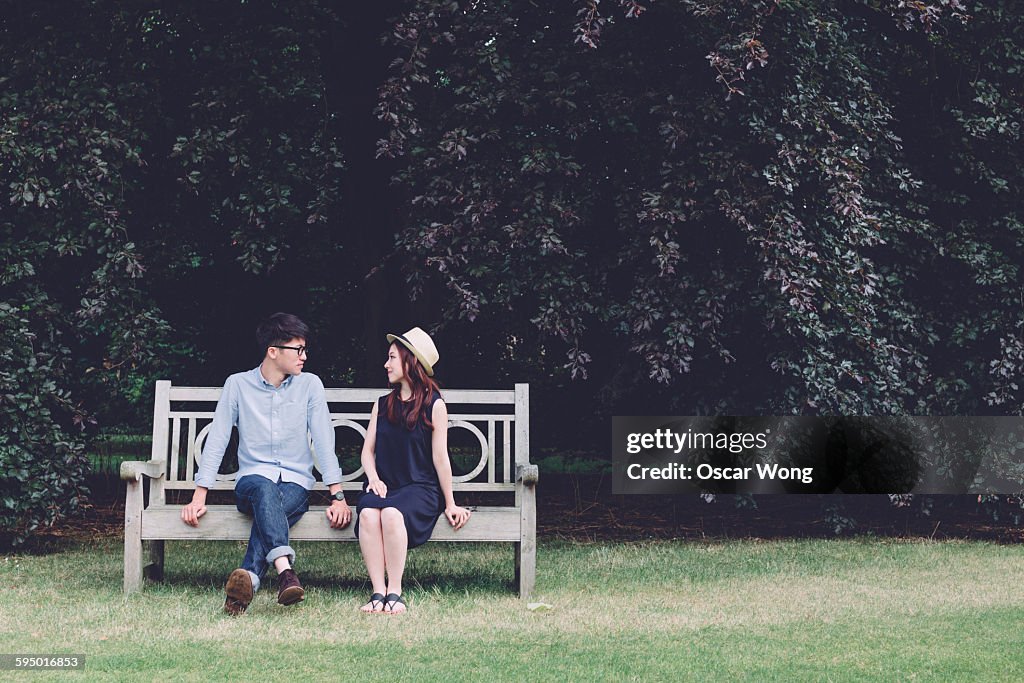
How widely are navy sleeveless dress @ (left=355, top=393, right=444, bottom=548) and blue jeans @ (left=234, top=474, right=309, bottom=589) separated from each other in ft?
1.11

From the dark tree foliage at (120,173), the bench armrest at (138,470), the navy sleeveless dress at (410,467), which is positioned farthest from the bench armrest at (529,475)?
the dark tree foliage at (120,173)

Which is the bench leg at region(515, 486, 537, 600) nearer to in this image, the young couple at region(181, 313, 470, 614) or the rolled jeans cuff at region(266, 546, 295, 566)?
the young couple at region(181, 313, 470, 614)

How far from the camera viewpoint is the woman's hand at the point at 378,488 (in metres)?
6.61

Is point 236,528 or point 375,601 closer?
point 375,601

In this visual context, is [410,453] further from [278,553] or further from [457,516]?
[278,553]

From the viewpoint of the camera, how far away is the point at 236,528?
671 cm

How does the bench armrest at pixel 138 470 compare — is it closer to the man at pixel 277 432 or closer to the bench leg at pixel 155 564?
the man at pixel 277 432

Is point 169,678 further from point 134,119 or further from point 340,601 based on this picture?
point 134,119

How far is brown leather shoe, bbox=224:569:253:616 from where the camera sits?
614cm

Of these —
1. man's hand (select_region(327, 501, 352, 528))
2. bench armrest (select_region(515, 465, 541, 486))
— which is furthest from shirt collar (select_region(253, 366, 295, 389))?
bench armrest (select_region(515, 465, 541, 486))

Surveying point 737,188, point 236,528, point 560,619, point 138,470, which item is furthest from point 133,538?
point 737,188

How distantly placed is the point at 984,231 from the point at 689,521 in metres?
3.35

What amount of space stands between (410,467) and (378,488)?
0.21 m

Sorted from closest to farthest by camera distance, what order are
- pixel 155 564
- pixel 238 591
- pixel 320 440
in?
pixel 238 591 < pixel 320 440 < pixel 155 564
